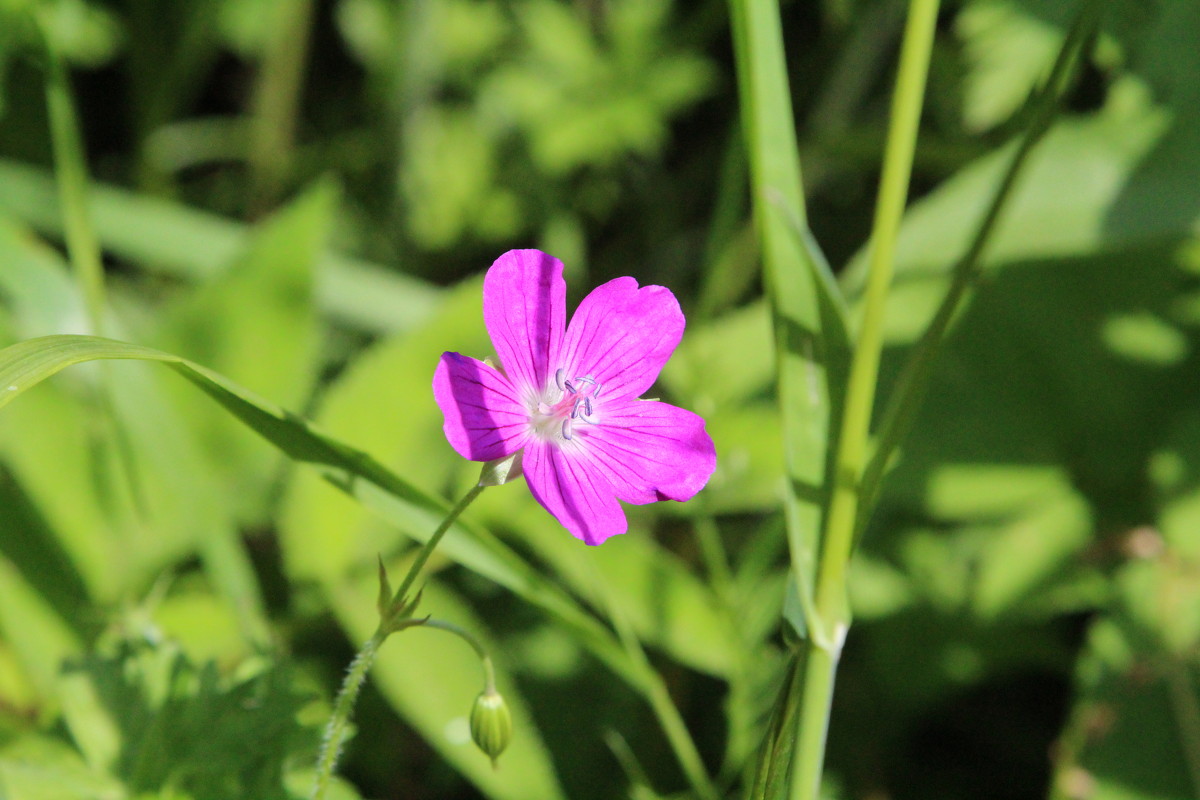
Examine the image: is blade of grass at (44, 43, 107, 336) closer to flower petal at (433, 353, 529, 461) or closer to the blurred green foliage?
the blurred green foliage

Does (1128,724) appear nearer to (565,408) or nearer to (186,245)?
(565,408)

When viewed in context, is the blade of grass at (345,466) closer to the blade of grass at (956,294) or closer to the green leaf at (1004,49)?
the blade of grass at (956,294)

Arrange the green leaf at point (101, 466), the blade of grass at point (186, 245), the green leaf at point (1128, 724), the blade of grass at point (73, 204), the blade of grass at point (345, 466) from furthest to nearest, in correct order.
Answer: the blade of grass at point (186, 245), the green leaf at point (1128, 724), the green leaf at point (101, 466), the blade of grass at point (73, 204), the blade of grass at point (345, 466)

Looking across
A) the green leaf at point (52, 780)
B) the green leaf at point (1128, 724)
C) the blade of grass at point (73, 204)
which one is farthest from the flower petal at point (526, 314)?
the green leaf at point (1128, 724)

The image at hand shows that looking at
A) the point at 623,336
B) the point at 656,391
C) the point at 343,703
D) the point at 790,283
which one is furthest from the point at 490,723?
the point at 656,391

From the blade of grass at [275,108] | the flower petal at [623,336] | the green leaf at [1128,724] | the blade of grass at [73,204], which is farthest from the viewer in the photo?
the blade of grass at [275,108]

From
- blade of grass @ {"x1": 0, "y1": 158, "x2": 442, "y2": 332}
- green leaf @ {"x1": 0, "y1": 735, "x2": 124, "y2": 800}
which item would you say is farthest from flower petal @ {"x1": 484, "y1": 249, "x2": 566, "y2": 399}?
blade of grass @ {"x1": 0, "y1": 158, "x2": 442, "y2": 332}
